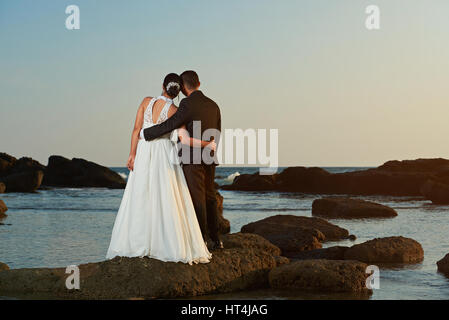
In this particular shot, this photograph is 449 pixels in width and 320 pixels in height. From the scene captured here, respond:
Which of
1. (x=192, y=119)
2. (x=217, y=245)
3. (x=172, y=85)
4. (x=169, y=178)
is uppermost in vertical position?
(x=172, y=85)

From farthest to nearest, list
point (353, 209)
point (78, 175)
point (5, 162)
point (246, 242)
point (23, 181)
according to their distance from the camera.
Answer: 1. point (78, 175)
2. point (5, 162)
3. point (23, 181)
4. point (353, 209)
5. point (246, 242)

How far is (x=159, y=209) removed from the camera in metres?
7.05

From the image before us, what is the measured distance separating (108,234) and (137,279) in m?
8.99

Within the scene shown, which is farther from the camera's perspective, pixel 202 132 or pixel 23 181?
pixel 23 181

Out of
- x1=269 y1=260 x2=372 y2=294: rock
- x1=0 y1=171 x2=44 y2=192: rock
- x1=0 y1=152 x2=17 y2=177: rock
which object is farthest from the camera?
x1=0 y1=152 x2=17 y2=177: rock

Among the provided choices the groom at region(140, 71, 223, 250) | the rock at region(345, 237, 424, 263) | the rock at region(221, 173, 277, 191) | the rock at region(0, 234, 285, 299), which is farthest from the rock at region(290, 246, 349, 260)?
the rock at region(221, 173, 277, 191)

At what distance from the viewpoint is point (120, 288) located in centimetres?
686

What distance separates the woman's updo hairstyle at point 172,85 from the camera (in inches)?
282

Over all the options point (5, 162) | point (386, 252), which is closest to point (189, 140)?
point (386, 252)

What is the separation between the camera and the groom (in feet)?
22.9

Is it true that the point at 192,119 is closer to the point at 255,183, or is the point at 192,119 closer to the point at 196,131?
the point at 196,131

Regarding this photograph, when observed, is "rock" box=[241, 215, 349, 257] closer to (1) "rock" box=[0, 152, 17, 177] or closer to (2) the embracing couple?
(2) the embracing couple

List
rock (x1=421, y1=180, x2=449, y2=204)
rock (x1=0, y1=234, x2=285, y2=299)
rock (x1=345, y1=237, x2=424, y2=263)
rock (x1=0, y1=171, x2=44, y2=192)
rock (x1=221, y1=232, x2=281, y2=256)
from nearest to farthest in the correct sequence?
rock (x1=0, y1=234, x2=285, y2=299)
rock (x1=221, y1=232, x2=281, y2=256)
rock (x1=345, y1=237, x2=424, y2=263)
rock (x1=421, y1=180, x2=449, y2=204)
rock (x1=0, y1=171, x2=44, y2=192)

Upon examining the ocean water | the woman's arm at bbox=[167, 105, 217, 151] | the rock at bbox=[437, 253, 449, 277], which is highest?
the woman's arm at bbox=[167, 105, 217, 151]
